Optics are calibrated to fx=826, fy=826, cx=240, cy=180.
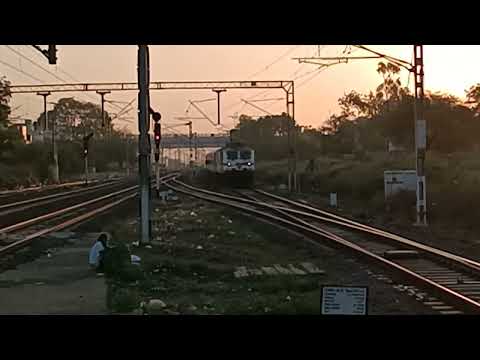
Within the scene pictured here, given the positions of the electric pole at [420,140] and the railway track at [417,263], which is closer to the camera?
the railway track at [417,263]

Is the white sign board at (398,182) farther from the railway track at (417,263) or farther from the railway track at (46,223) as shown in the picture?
the railway track at (46,223)

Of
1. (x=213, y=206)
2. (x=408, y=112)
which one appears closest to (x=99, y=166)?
(x=408, y=112)

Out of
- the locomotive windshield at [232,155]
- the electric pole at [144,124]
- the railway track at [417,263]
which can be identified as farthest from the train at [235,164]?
the electric pole at [144,124]

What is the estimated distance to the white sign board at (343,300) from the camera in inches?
269

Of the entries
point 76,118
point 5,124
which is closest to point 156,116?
point 5,124

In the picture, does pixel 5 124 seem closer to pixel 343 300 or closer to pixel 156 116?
pixel 156 116

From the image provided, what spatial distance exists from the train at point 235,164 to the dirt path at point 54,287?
34.4 m

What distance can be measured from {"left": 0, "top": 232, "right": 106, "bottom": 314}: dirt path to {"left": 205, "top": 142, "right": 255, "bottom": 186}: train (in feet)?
113

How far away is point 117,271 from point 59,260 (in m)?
3.29

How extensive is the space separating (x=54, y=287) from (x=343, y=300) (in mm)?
7628

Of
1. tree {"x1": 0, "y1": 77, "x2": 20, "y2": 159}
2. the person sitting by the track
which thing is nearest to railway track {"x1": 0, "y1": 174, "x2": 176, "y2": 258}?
the person sitting by the track

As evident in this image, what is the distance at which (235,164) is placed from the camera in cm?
5334

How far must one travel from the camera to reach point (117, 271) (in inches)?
570
